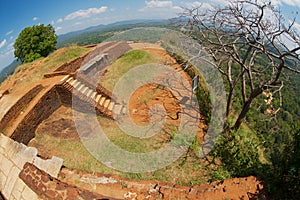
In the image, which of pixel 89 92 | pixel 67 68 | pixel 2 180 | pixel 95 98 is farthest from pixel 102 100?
pixel 2 180

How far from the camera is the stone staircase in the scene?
7496 mm

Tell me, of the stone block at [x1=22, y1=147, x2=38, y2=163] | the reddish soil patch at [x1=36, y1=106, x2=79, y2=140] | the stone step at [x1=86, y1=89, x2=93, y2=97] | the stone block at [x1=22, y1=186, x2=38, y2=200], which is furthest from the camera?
the stone step at [x1=86, y1=89, x2=93, y2=97]

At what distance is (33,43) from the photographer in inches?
754

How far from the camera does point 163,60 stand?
35.2 ft

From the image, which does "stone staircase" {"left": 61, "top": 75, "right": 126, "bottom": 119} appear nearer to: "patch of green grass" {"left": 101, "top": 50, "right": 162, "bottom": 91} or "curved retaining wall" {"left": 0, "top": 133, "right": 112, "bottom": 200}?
"patch of green grass" {"left": 101, "top": 50, "right": 162, "bottom": 91}

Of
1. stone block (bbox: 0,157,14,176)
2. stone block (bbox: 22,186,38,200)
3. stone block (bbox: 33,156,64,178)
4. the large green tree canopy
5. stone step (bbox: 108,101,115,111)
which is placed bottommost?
stone block (bbox: 22,186,38,200)

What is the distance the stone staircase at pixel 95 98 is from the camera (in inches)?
295

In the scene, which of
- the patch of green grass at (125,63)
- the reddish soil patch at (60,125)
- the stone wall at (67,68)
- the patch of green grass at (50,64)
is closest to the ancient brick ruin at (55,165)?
the reddish soil patch at (60,125)

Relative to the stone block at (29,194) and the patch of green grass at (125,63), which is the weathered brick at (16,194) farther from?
the patch of green grass at (125,63)

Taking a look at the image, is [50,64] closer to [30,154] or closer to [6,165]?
[6,165]

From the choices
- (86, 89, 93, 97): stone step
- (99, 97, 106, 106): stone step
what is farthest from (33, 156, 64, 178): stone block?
(86, 89, 93, 97): stone step

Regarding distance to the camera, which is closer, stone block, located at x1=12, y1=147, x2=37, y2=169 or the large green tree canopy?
stone block, located at x1=12, y1=147, x2=37, y2=169

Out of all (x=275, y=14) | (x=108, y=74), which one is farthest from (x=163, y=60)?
(x=275, y=14)

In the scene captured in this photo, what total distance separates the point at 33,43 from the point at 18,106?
560 inches
